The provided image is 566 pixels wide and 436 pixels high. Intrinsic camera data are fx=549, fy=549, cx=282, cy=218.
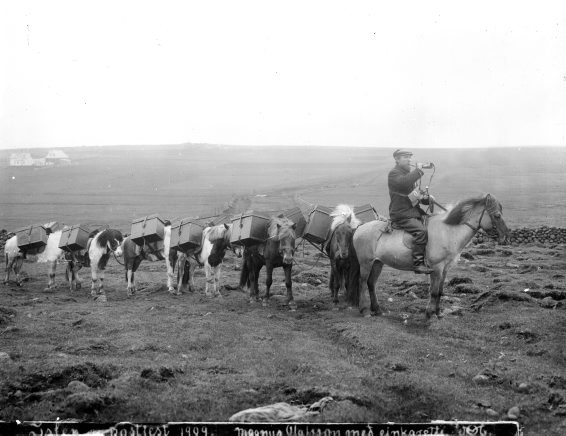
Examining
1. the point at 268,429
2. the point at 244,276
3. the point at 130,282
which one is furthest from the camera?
the point at 130,282

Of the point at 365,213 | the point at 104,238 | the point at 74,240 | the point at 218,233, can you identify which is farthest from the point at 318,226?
the point at 74,240

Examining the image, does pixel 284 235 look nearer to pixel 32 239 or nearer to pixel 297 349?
pixel 297 349

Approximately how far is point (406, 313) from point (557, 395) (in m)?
7.35

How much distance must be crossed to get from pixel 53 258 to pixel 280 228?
11178 mm

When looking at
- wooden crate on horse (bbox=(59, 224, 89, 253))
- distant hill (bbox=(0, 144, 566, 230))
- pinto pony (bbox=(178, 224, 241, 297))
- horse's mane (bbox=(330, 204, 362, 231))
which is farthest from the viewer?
distant hill (bbox=(0, 144, 566, 230))

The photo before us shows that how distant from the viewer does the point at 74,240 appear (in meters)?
22.0

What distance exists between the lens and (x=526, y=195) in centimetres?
6356

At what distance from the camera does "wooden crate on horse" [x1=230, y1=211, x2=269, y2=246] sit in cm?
1823

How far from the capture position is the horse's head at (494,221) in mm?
14109

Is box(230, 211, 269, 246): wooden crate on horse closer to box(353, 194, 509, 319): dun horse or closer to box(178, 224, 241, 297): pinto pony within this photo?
box(178, 224, 241, 297): pinto pony

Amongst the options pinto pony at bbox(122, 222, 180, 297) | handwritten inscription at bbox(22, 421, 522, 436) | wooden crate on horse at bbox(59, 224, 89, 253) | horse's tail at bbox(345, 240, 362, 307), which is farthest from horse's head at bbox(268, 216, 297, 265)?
handwritten inscription at bbox(22, 421, 522, 436)

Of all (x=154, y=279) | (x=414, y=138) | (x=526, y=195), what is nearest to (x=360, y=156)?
(x=526, y=195)

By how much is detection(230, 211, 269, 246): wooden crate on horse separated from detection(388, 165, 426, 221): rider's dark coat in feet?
16.7

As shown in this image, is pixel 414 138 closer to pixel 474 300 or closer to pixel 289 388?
pixel 474 300
